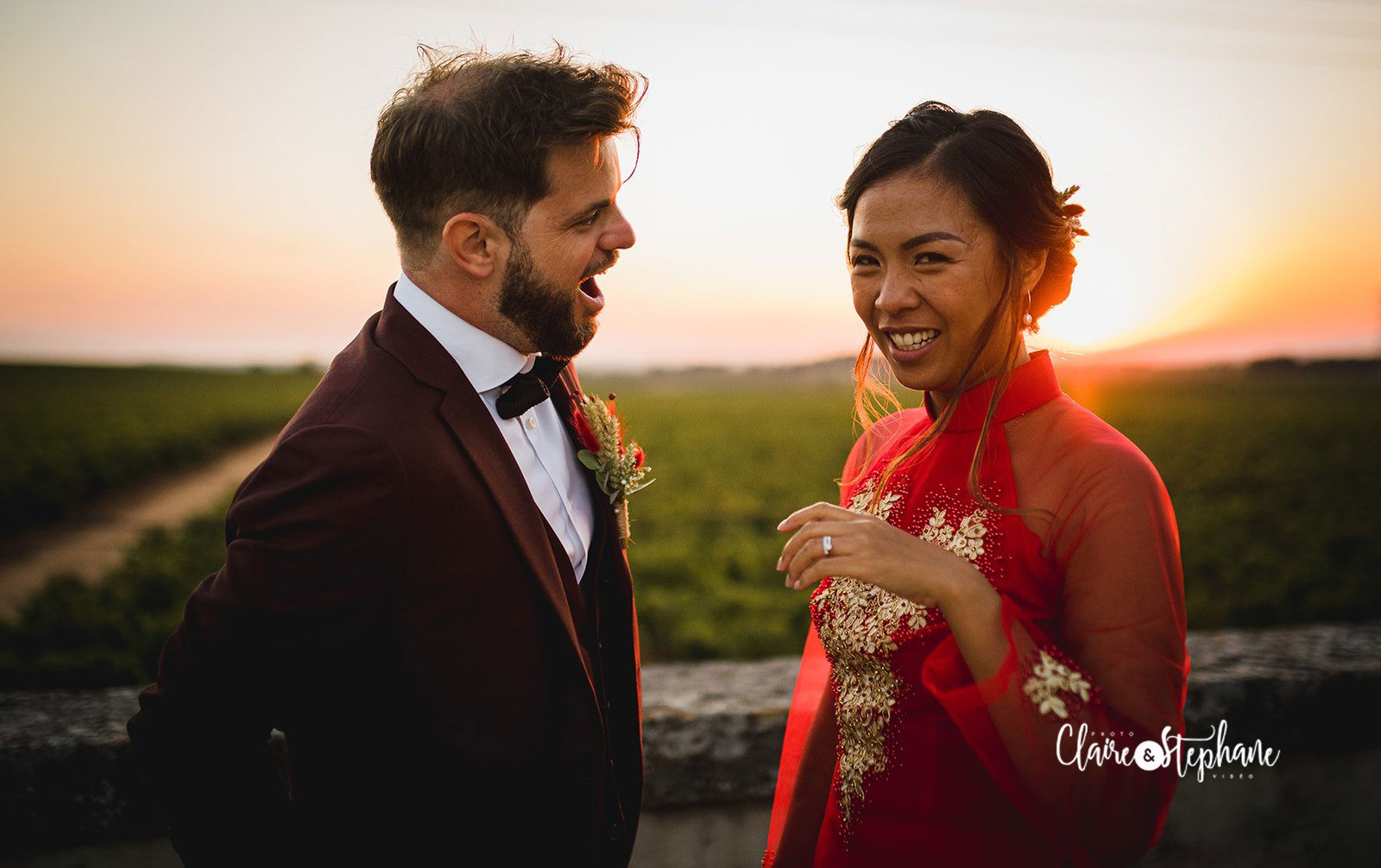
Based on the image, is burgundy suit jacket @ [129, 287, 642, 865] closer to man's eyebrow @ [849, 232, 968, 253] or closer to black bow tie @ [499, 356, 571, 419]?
black bow tie @ [499, 356, 571, 419]

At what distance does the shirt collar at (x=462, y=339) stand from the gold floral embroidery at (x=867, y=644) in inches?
41.1

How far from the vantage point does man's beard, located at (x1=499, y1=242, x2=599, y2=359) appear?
6.55ft

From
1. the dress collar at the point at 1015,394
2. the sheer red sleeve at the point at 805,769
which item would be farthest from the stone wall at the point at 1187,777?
the dress collar at the point at 1015,394

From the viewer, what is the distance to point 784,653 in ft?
23.4

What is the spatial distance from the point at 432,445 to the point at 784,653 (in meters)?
5.95

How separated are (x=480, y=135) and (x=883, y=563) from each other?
1402 millimetres

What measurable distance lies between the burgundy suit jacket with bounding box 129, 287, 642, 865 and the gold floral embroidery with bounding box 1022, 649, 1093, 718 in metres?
0.99

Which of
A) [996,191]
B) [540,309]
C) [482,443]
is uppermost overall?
[996,191]

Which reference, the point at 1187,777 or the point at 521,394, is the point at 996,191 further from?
the point at 1187,777

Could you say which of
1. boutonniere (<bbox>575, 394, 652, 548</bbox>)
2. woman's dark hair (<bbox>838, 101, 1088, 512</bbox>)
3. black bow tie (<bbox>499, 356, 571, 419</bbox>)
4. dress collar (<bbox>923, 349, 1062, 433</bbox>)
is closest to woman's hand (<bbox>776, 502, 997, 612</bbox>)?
woman's dark hair (<bbox>838, 101, 1088, 512</bbox>)

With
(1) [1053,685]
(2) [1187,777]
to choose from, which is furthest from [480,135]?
(2) [1187,777]

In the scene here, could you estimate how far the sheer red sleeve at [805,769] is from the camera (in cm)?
220

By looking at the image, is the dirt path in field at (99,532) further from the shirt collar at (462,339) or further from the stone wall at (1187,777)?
the shirt collar at (462,339)

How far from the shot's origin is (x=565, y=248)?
6.61 feet
